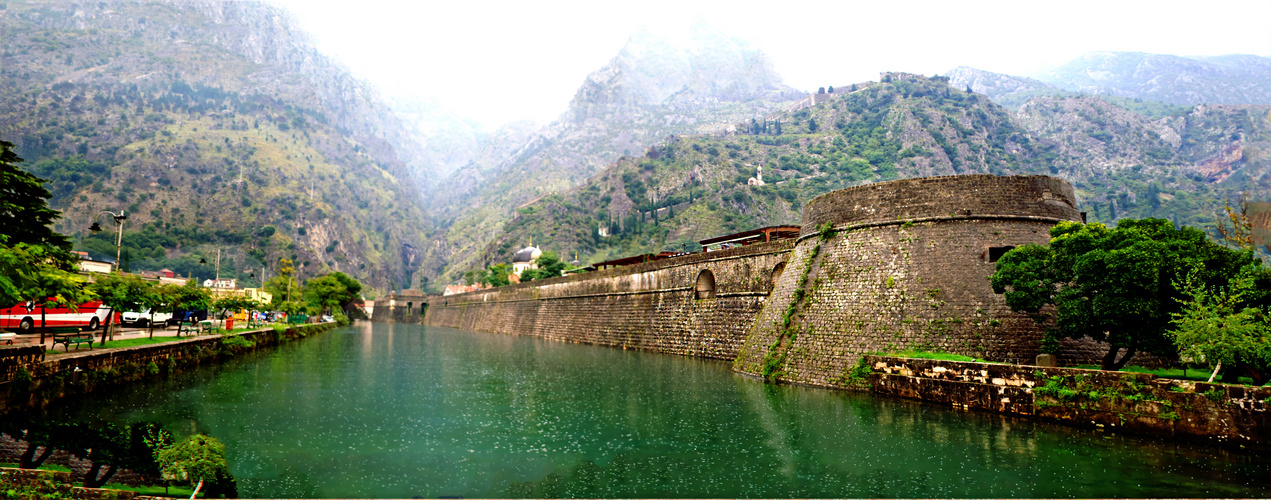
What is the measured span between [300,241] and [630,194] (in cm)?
8921

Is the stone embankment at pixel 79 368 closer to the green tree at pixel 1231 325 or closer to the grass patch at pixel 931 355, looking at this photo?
the grass patch at pixel 931 355

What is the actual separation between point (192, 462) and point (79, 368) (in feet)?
44.2

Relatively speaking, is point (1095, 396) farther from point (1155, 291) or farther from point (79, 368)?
point (79, 368)

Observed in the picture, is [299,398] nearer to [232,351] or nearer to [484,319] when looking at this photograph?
[232,351]

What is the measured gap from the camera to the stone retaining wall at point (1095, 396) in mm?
12094

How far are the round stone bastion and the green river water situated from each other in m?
2.08

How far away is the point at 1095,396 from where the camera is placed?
14469 millimetres

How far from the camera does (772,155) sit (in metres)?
166

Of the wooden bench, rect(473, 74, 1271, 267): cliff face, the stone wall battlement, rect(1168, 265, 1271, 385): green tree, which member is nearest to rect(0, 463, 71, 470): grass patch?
the wooden bench

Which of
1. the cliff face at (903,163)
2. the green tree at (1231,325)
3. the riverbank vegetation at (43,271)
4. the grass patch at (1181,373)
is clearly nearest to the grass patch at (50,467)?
the riverbank vegetation at (43,271)

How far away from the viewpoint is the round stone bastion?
19047mm

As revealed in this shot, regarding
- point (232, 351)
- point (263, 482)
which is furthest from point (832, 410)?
point (232, 351)

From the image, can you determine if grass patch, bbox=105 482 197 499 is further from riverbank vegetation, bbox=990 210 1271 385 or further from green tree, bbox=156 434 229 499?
riverbank vegetation, bbox=990 210 1271 385

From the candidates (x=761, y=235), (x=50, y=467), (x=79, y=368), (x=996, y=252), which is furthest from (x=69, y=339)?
(x=761, y=235)
